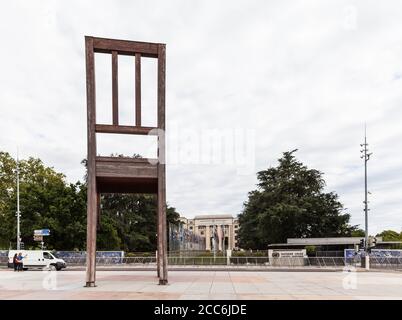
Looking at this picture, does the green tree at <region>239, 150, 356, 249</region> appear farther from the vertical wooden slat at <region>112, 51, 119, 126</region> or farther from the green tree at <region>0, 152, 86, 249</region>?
the vertical wooden slat at <region>112, 51, 119, 126</region>

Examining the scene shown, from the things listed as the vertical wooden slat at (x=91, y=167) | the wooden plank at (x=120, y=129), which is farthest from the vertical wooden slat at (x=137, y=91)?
the vertical wooden slat at (x=91, y=167)

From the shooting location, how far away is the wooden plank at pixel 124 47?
15.9m

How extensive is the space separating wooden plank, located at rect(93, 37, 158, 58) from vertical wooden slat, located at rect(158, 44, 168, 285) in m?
0.40

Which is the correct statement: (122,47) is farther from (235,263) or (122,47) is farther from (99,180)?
(235,263)

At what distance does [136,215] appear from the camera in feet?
231

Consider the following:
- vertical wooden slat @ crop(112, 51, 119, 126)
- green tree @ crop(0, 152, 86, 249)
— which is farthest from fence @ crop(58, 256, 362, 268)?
vertical wooden slat @ crop(112, 51, 119, 126)

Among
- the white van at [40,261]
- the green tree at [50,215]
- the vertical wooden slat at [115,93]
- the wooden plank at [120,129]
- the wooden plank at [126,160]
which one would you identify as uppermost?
the vertical wooden slat at [115,93]

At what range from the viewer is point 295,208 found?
2172 inches

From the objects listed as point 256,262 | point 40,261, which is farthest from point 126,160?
point 256,262

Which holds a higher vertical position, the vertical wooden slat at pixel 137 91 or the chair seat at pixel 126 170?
the vertical wooden slat at pixel 137 91

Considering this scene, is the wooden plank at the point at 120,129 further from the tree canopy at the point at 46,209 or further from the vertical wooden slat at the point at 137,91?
the tree canopy at the point at 46,209

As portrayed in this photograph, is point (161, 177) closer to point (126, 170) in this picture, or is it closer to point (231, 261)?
point (126, 170)

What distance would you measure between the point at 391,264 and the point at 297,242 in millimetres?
13981
